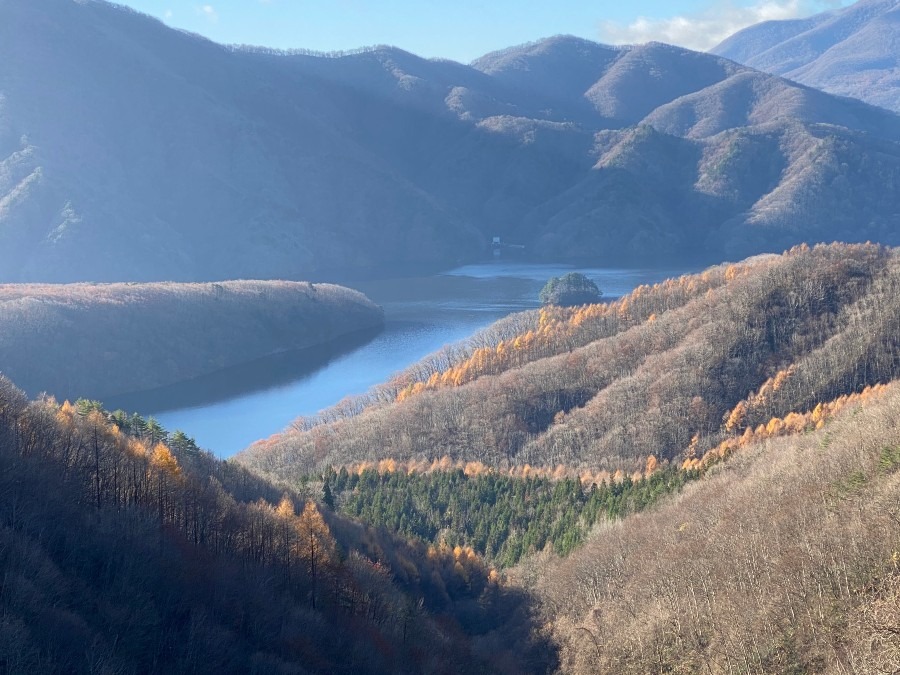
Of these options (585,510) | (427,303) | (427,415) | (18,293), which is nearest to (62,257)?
(18,293)

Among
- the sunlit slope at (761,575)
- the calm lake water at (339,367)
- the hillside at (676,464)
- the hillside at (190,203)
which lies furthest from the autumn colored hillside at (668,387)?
the hillside at (190,203)

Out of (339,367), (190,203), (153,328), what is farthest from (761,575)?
(190,203)

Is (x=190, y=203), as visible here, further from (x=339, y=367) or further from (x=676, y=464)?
(x=676, y=464)

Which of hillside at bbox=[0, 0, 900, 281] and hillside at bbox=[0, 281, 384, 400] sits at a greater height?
hillside at bbox=[0, 0, 900, 281]

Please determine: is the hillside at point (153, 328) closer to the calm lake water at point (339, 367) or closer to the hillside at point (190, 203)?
the calm lake water at point (339, 367)

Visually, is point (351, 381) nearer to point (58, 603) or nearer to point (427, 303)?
point (427, 303)

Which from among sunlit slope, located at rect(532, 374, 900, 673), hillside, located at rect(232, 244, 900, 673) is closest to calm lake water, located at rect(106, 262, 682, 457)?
hillside, located at rect(232, 244, 900, 673)

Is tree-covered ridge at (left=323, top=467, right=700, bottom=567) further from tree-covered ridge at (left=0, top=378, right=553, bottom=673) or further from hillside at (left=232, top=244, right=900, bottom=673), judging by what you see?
tree-covered ridge at (left=0, top=378, right=553, bottom=673)
